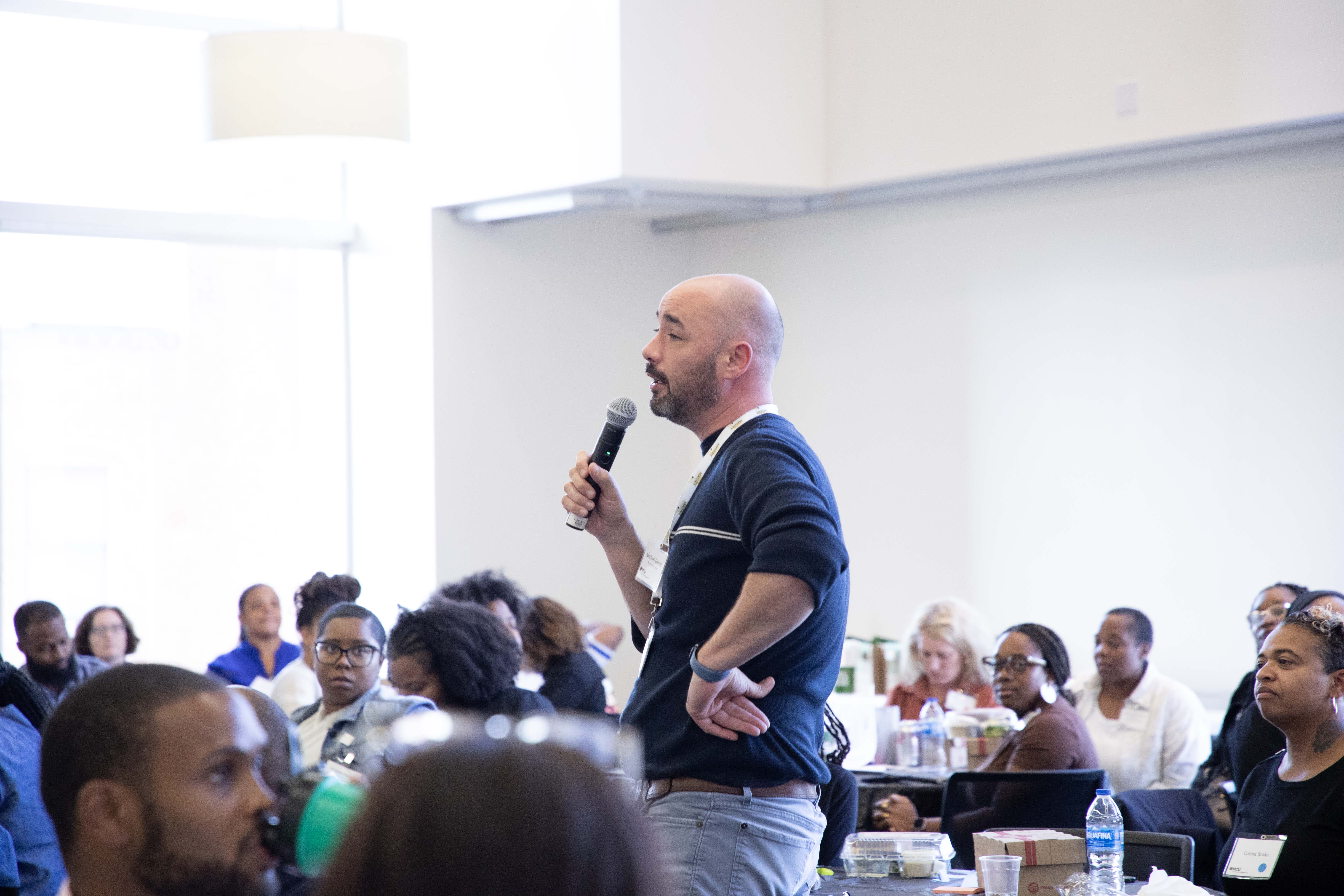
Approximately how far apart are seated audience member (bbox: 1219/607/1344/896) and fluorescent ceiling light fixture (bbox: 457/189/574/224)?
485 cm

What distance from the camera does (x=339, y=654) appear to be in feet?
12.8

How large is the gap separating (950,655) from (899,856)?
3132 millimetres

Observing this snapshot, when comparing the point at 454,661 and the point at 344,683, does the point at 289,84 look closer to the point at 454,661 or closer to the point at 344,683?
the point at 344,683

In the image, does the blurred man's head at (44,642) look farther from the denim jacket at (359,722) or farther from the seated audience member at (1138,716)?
the seated audience member at (1138,716)

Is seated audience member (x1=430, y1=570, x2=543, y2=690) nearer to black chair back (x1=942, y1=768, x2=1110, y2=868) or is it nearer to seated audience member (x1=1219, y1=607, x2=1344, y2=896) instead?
black chair back (x1=942, y1=768, x2=1110, y2=868)

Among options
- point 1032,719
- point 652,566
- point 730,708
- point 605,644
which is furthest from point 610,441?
point 605,644

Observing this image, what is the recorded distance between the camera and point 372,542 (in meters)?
8.64

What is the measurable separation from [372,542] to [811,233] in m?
3.07

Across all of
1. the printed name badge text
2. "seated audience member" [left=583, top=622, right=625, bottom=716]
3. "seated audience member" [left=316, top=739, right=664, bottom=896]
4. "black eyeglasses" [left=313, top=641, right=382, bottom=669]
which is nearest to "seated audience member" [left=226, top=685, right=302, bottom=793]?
the printed name badge text

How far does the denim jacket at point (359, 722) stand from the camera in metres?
3.44

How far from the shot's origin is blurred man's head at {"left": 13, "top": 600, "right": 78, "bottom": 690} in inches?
227

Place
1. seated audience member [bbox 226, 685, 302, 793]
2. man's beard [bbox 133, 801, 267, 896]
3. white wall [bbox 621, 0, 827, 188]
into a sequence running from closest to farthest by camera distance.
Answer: man's beard [bbox 133, 801, 267, 896] < seated audience member [bbox 226, 685, 302, 793] < white wall [bbox 621, 0, 827, 188]

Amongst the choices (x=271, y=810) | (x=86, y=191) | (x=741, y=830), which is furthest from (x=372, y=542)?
(x=271, y=810)

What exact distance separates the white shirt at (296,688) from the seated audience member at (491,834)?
4.76 m
